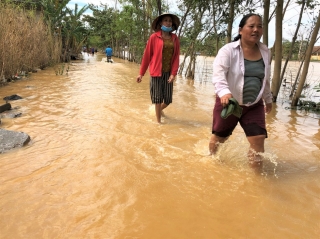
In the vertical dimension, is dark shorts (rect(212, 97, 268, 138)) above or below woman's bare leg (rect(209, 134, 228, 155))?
above

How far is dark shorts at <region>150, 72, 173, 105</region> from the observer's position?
452cm

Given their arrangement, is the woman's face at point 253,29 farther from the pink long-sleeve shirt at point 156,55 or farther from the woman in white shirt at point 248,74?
the pink long-sleeve shirt at point 156,55

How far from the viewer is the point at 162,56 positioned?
436 centimetres

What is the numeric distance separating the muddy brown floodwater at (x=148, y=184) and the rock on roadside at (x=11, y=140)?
4.0 inches

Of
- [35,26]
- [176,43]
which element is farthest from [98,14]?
[176,43]

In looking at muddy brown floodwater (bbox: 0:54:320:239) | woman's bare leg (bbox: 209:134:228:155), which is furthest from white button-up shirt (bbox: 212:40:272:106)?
muddy brown floodwater (bbox: 0:54:320:239)

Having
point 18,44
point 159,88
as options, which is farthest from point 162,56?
point 18,44

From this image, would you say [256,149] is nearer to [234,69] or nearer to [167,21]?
[234,69]

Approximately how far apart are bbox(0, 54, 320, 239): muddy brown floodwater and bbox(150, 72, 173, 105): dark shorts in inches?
18.6

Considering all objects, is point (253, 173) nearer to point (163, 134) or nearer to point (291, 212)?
point (291, 212)

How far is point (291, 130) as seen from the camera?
4844 millimetres

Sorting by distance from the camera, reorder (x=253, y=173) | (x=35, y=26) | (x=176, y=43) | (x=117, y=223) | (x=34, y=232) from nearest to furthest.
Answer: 1. (x=34, y=232)
2. (x=117, y=223)
3. (x=253, y=173)
4. (x=176, y=43)
5. (x=35, y=26)

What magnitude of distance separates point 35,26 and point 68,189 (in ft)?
33.2

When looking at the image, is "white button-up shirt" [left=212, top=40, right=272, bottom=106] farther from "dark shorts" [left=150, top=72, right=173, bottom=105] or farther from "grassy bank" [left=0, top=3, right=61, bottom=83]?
"grassy bank" [left=0, top=3, right=61, bottom=83]
